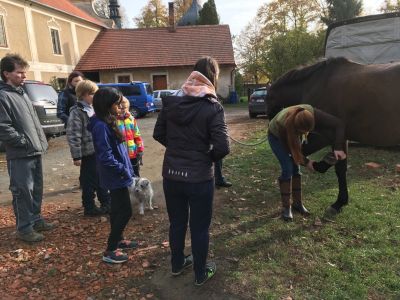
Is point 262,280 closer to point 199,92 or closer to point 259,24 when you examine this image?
point 199,92

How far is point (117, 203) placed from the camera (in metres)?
3.38

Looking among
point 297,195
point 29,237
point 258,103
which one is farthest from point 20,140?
point 258,103

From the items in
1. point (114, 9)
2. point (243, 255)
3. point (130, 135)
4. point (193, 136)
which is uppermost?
point (114, 9)

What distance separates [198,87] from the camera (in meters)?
2.73

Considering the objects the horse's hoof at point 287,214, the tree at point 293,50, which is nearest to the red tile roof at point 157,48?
the tree at point 293,50

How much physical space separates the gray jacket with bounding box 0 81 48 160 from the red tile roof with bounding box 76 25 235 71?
81.0 ft

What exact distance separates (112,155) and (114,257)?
41.8 inches

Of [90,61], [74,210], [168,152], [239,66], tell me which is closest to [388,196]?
[168,152]

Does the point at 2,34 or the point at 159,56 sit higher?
the point at 2,34

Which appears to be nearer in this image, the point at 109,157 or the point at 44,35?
the point at 109,157

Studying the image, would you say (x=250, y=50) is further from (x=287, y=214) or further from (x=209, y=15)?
(x=287, y=214)

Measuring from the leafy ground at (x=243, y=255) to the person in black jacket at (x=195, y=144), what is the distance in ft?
1.93

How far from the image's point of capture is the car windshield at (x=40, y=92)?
33.1ft

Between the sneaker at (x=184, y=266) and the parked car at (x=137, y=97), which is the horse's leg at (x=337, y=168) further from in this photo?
the parked car at (x=137, y=97)
